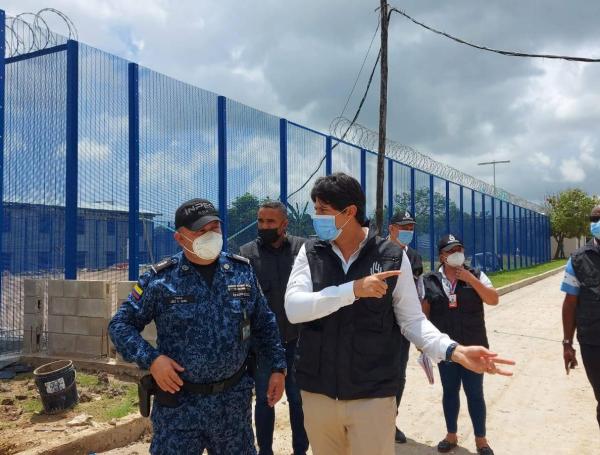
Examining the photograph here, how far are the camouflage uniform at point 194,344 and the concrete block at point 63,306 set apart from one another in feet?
14.2

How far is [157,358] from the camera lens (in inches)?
92.7

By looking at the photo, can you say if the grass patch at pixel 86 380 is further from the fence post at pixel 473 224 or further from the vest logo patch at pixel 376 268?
the fence post at pixel 473 224

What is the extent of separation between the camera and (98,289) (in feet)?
20.6

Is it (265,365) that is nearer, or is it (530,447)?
(265,365)

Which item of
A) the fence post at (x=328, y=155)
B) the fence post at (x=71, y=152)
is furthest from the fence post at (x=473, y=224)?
the fence post at (x=71, y=152)

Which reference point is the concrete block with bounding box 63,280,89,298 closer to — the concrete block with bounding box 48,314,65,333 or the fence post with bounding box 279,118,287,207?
the concrete block with bounding box 48,314,65,333

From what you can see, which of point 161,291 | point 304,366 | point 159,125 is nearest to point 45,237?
point 159,125

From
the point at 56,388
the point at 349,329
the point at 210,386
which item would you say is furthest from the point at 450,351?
the point at 56,388

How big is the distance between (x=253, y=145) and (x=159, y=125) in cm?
210

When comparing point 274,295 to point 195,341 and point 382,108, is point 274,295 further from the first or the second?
point 382,108

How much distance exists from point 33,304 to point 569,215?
165ft

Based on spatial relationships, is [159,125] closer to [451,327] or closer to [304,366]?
[451,327]

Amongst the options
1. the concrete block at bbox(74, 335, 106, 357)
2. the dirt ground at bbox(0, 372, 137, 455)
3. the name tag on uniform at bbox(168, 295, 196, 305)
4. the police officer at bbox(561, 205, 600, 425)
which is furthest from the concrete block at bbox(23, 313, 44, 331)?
the police officer at bbox(561, 205, 600, 425)

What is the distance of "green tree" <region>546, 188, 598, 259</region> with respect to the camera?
48.4m
